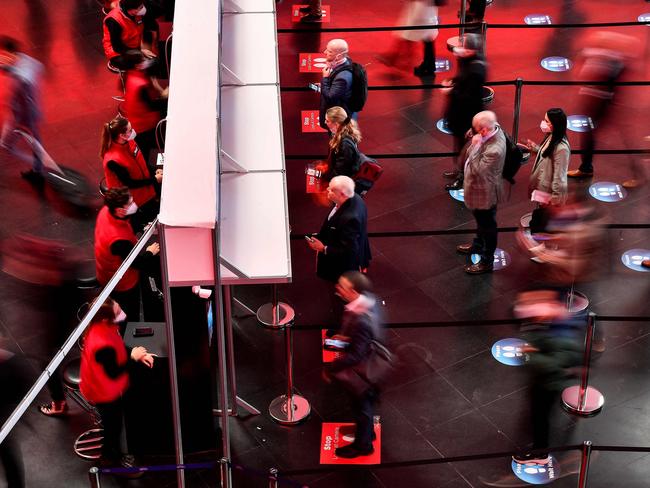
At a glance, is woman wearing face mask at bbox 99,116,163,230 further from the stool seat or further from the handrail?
the handrail

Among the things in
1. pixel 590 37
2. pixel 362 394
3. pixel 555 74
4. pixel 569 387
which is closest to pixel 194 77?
pixel 362 394

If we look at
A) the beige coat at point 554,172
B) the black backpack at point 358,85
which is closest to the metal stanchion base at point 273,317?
the black backpack at point 358,85

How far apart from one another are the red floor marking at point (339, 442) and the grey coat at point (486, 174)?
2.52m

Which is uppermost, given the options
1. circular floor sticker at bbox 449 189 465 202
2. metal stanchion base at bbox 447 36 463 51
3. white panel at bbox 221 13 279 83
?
white panel at bbox 221 13 279 83

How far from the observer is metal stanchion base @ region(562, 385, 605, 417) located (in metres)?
8.63

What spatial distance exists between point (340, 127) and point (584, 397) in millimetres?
3350

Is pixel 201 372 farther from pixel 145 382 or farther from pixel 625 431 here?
pixel 625 431

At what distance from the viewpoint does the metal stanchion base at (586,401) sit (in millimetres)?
8633

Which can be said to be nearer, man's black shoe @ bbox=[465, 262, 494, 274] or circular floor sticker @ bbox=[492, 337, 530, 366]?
circular floor sticker @ bbox=[492, 337, 530, 366]

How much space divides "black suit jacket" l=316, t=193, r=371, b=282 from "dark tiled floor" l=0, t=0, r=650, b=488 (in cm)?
94

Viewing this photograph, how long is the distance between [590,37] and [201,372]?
9156 mm

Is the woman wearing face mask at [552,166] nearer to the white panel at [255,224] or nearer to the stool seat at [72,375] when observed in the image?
the white panel at [255,224]

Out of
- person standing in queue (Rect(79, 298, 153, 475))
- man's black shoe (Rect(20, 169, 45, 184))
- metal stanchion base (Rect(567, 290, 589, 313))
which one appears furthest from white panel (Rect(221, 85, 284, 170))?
man's black shoe (Rect(20, 169, 45, 184))

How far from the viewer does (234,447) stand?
8391 millimetres
